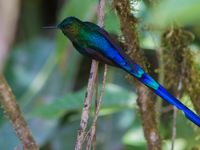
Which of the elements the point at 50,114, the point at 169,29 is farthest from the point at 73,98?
the point at 169,29

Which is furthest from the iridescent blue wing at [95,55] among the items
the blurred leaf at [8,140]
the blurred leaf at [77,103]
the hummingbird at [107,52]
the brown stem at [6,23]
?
the brown stem at [6,23]

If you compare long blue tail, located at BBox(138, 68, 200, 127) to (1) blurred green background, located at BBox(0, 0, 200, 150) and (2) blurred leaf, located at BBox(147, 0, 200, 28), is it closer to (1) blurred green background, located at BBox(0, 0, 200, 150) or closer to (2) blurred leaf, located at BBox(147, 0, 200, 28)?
(1) blurred green background, located at BBox(0, 0, 200, 150)

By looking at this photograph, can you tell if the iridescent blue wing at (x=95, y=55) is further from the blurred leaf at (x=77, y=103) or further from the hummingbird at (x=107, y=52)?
the blurred leaf at (x=77, y=103)

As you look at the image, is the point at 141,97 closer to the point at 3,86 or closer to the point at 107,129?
the point at 3,86

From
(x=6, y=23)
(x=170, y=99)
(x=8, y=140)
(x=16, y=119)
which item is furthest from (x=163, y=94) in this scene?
(x=6, y=23)

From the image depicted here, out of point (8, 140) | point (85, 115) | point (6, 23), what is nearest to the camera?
point (85, 115)

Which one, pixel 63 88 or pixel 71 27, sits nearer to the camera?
pixel 71 27

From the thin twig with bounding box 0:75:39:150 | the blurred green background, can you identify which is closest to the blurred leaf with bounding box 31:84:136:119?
the blurred green background

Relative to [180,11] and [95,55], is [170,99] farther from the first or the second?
[180,11]
